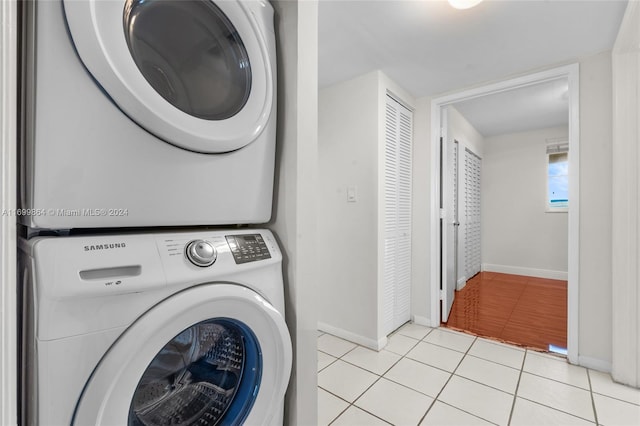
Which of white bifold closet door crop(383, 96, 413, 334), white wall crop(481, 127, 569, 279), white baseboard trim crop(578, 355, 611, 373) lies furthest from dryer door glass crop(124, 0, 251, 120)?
white wall crop(481, 127, 569, 279)

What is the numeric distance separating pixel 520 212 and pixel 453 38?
3713mm

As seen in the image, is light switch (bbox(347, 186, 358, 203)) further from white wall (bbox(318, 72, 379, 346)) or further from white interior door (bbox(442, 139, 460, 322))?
white interior door (bbox(442, 139, 460, 322))

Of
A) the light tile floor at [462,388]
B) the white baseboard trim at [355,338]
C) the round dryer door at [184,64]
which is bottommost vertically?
the light tile floor at [462,388]

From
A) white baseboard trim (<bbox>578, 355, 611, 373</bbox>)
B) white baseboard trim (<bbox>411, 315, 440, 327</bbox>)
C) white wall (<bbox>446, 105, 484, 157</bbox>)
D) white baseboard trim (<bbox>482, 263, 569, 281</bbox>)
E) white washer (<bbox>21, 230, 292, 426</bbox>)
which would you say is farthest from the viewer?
white baseboard trim (<bbox>482, 263, 569, 281</bbox>)

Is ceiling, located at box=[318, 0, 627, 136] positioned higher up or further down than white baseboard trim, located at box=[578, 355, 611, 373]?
higher up

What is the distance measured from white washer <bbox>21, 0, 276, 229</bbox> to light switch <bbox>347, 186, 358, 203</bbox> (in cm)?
140

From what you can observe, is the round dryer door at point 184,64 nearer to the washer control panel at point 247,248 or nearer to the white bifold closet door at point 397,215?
the washer control panel at point 247,248

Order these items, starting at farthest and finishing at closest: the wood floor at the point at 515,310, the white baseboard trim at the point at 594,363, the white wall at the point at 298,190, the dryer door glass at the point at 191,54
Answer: the wood floor at the point at 515,310, the white baseboard trim at the point at 594,363, the white wall at the point at 298,190, the dryer door glass at the point at 191,54

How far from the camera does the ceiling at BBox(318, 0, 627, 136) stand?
1547 mm

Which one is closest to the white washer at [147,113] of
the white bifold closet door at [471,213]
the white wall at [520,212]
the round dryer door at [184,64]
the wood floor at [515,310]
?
the round dryer door at [184,64]

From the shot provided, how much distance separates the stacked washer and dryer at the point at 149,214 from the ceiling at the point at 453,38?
1009 millimetres

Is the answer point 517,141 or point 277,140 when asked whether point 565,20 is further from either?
point 517,141

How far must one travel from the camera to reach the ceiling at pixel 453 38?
60.9 inches

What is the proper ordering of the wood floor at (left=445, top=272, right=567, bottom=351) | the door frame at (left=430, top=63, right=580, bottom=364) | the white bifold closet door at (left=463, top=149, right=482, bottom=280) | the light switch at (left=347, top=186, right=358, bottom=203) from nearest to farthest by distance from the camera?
1. the door frame at (left=430, top=63, right=580, bottom=364)
2. the light switch at (left=347, top=186, right=358, bottom=203)
3. the wood floor at (left=445, top=272, right=567, bottom=351)
4. the white bifold closet door at (left=463, top=149, right=482, bottom=280)
